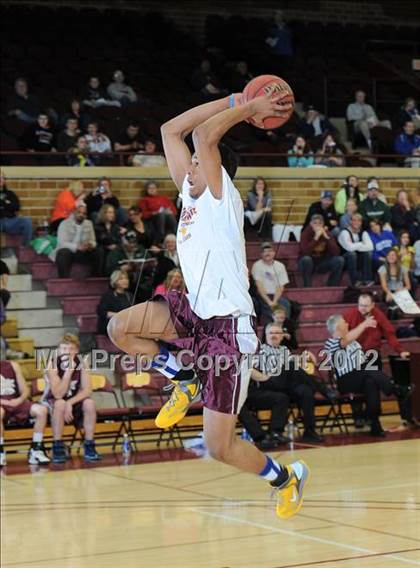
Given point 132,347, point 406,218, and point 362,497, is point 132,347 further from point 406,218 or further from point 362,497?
point 406,218

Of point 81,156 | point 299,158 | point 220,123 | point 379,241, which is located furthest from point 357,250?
point 220,123

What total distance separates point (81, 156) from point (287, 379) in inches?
216

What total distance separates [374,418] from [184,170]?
26.6 feet

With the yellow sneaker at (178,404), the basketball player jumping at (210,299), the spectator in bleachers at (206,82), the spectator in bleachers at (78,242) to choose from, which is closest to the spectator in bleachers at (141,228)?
the spectator in bleachers at (78,242)

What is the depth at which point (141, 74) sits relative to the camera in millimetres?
20438

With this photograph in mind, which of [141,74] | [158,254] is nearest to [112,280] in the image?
[158,254]

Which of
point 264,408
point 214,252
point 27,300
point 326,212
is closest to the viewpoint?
point 214,252

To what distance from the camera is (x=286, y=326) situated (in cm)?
1385

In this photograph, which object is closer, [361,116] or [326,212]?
[326,212]

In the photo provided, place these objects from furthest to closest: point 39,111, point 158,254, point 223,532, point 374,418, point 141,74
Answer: point 141,74 → point 39,111 → point 158,254 → point 374,418 → point 223,532

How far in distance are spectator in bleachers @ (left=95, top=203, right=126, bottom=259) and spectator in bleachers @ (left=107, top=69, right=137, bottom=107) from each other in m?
4.00

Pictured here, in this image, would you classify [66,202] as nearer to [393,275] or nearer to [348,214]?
[348,214]

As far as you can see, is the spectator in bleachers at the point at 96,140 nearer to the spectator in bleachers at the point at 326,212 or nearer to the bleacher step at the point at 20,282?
the bleacher step at the point at 20,282

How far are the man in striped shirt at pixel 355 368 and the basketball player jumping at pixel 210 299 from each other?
7.38 metres
